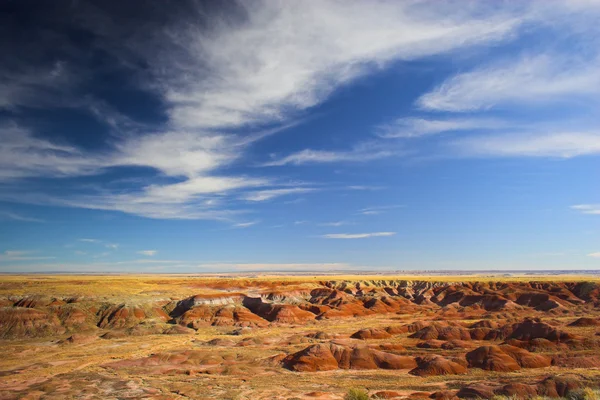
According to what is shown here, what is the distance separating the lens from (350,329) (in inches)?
3991

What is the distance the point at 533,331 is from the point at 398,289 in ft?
372

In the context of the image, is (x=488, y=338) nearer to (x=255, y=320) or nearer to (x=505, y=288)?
(x=255, y=320)

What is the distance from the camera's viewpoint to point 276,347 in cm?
7812

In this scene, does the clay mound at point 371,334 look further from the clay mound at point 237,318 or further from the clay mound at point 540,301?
the clay mound at point 540,301

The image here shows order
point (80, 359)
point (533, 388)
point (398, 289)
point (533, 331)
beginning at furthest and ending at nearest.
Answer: point (398, 289)
point (533, 331)
point (80, 359)
point (533, 388)

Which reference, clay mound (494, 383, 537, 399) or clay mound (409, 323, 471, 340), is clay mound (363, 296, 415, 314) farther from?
clay mound (494, 383, 537, 399)

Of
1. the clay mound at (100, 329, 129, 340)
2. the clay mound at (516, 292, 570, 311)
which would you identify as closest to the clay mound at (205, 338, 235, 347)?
the clay mound at (100, 329, 129, 340)

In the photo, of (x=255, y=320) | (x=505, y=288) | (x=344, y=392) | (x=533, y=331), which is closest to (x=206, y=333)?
(x=255, y=320)

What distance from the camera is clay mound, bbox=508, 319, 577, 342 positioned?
68688 mm

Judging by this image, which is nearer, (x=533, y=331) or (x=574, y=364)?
(x=574, y=364)

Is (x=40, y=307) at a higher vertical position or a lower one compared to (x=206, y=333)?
higher

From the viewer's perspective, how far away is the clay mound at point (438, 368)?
56000 mm

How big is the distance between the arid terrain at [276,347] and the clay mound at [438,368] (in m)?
0.20

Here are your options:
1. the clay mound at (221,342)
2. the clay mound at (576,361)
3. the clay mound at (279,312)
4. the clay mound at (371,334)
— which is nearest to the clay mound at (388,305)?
the clay mound at (279,312)
